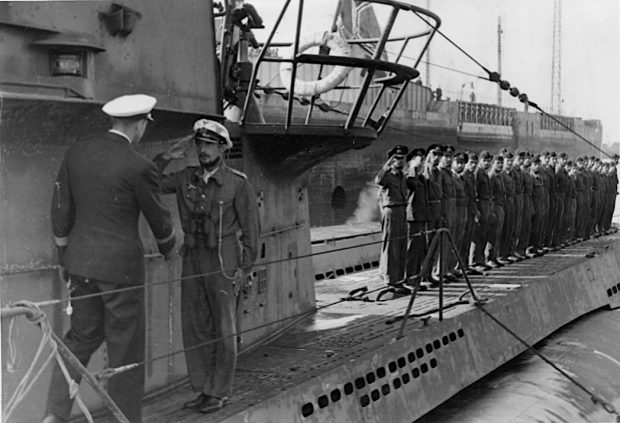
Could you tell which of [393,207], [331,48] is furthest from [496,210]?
[331,48]

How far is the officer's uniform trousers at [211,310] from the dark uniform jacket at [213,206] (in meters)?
0.07

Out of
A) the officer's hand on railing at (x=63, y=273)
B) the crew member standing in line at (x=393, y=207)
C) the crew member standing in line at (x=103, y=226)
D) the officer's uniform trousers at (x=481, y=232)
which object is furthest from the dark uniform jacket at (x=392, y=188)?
the officer's hand on railing at (x=63, y=273)

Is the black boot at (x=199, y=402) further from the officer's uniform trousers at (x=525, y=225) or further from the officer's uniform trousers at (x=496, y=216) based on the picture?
the officer's uniform trousers at (x=525, y=225)

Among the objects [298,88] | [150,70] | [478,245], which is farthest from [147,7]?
[478,245]

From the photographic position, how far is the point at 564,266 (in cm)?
1195

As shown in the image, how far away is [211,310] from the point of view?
496cm

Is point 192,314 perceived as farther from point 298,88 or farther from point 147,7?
point 298,88

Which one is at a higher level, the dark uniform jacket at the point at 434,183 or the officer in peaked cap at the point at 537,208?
the dark uniform jacket at the point at 434,183

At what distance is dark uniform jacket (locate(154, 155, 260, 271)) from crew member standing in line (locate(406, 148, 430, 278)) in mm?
5057

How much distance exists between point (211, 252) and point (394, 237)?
15.6 feet

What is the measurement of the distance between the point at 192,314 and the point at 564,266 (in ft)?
27.2

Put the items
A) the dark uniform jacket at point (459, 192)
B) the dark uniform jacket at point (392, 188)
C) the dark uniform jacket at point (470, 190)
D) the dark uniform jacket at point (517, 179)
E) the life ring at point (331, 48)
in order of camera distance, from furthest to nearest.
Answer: the dark uniform jacket at point (517, 179)
the dark uniform jacket at point (470, 190)
the dark uniform jacket at point (459, 192)
the dark uniform jacket at point (392, 188)
the life ring at point (331, 48)

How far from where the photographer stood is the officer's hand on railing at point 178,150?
16.5 ft

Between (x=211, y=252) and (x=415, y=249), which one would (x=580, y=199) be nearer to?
(x=415, y=249)
